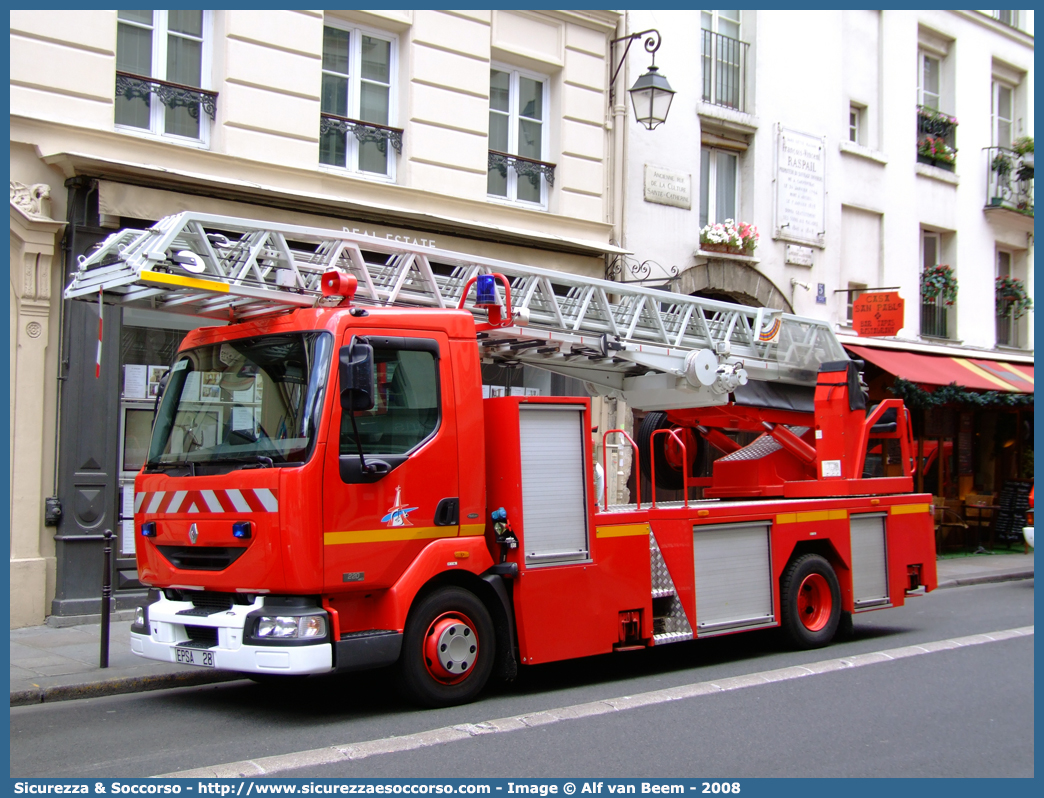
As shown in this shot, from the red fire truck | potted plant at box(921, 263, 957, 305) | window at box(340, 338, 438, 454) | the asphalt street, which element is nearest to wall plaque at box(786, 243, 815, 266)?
potted plant at box(921, 263, 957, 305)

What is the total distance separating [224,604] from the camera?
22.1 ft

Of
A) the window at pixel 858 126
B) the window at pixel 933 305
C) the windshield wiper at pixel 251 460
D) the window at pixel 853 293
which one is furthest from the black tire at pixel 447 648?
the window at pixel 933 305

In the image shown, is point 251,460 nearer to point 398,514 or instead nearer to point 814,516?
point 398,514

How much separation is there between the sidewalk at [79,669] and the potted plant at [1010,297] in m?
18.0

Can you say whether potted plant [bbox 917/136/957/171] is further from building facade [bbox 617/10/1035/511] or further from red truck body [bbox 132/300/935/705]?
red truck body [bbox 132/300/935/705]

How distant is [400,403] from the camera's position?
22.7 ft

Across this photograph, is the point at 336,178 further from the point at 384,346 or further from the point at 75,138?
the point at 384,346

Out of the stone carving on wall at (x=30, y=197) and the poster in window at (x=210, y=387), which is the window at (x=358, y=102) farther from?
the poster in window at (x=210, y=387)

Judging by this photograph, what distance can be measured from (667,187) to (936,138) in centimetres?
773

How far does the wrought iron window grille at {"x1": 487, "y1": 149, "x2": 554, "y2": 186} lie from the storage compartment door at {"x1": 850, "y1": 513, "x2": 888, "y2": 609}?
6.33m

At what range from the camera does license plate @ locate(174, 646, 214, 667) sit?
6523 millimetres

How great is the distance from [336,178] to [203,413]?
17.8 feet

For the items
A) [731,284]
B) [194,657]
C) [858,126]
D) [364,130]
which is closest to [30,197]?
[364,130]

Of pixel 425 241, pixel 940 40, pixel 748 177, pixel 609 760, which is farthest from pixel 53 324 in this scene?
pixel 940 40
